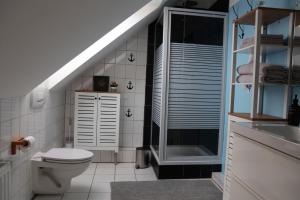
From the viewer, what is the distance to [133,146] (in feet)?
12.8

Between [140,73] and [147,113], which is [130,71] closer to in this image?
[140,73]

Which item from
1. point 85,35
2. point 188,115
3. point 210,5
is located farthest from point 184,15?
point 85,35

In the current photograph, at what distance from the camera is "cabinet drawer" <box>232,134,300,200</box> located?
3.12ft

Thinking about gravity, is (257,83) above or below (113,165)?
above

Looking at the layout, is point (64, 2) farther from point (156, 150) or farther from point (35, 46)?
point (156, 150)

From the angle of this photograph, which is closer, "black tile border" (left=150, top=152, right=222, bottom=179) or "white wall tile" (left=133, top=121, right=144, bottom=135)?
"black tile border" (left=150, top=152, right=222, bottom=179)

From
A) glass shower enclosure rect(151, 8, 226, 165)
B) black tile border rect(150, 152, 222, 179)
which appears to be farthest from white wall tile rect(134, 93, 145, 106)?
black tile border rect(150, 152, 222, 179)

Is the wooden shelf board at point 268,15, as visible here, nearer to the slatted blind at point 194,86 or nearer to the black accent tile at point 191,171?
the slatted blind at point 194,86

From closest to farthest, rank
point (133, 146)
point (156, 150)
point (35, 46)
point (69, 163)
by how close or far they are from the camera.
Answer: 1. point (35, 46)
2. point (69, 163)
3. point (156, 150)
4. point (133, 146)

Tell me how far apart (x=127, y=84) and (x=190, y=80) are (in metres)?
1.10

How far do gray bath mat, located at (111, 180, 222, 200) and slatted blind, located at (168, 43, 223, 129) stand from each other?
2.26 feet

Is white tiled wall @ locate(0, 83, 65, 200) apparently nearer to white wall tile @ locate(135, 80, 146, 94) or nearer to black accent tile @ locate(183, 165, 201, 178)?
white wall tile @ locate(135, 80, 146, 94)

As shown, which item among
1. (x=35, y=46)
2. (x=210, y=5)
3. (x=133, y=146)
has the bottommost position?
(x=133, y=146)

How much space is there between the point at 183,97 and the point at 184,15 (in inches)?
40.0
